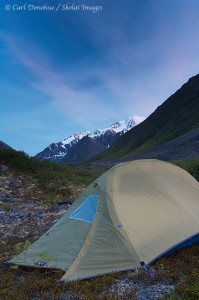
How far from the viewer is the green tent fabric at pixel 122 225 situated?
887cm

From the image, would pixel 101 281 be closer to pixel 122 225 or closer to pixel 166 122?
pixel 122 225

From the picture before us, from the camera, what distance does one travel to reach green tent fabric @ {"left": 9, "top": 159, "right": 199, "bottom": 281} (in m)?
8.87

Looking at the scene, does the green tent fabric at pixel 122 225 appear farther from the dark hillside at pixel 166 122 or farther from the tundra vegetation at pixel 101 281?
the dark hillside at pixel 166 122

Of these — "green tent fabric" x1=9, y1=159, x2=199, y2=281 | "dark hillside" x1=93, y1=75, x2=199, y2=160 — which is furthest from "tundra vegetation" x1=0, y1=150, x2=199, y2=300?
"dark hillside" x1=93, y1=75, x2=199, y2=160

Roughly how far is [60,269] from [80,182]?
2075 centimetres

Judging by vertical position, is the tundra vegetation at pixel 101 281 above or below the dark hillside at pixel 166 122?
below

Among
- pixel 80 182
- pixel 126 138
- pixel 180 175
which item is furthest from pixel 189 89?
pixel 180 175

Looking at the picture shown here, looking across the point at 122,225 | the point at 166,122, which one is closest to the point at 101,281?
the point at 122,225

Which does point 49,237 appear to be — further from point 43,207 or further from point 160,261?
point 43,207

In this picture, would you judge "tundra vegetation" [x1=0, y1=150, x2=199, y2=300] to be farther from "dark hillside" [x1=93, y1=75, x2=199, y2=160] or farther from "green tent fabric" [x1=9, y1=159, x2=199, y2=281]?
"dark hillside" [x1=93, y1=75, x2=199, y2=160]

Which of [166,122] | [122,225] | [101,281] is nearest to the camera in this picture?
[101,281]

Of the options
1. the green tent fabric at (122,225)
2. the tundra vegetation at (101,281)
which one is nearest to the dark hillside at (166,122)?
the green tent fabric at (122,225)

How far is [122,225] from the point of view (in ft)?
30.9

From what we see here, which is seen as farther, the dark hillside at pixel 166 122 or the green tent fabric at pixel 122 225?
the dark hillside at pixel 166 122
